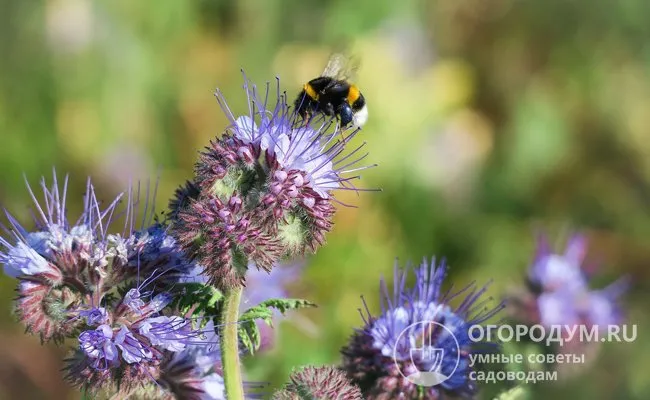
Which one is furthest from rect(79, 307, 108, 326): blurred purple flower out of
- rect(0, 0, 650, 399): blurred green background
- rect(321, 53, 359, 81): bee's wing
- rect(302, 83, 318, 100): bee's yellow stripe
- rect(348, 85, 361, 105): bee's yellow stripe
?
rect(0, 0, 650, 399): blurred green background

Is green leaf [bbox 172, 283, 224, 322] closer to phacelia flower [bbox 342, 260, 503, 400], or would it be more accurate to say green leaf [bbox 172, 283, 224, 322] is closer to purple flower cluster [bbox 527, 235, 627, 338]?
phacelia flower [bbox 342, 260, 503, 400]

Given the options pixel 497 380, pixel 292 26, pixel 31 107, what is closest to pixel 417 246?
pixel 292 26

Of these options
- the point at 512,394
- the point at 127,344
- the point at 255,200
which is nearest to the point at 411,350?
the point at 512,394

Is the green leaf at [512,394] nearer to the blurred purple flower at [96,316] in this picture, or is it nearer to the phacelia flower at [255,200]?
the phacelia flower at [255,200]

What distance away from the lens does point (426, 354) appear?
2.44m

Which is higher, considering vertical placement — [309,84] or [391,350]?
[309,84]

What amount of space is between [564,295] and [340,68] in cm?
125

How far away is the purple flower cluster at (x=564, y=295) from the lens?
349cm

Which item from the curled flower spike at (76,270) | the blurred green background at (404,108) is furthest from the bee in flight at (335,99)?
the blurred green background at (404,108)

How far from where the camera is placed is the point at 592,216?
6.61 meters

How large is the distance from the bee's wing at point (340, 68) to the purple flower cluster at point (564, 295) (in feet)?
3.38

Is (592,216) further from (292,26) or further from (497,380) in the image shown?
(497,380)

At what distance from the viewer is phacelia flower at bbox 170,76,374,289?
1972 millimetres

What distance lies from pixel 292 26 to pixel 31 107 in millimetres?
2111
